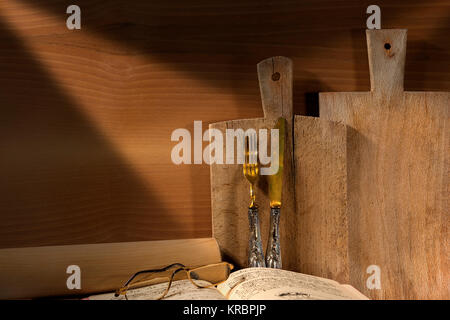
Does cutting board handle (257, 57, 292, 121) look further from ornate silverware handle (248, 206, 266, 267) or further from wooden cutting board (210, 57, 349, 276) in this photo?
ornate silverware handle (248, 206, 266, 267)

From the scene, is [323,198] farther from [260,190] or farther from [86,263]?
[86,263]

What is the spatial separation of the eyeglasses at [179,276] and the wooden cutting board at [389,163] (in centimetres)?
33

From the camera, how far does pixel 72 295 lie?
86 cm

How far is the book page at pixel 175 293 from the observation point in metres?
0.79

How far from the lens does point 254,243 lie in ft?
3.07

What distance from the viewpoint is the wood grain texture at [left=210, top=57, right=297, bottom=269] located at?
97 cm

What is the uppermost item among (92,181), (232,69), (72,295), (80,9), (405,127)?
(80,9)

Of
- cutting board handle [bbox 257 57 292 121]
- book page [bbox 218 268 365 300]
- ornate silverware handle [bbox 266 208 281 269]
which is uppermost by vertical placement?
cutting board handle [bbox 257 57 292 121]

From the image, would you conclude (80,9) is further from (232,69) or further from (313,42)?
(313,42)

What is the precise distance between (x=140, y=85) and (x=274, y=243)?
48 centimetres

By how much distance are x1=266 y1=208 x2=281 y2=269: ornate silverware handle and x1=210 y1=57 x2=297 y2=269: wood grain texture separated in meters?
0.04

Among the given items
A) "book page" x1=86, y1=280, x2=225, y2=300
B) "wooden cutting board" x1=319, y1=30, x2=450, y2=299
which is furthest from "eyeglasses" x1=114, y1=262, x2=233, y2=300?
"wooden cutting board" x1=319, y1=30, x2=450, y2=299
